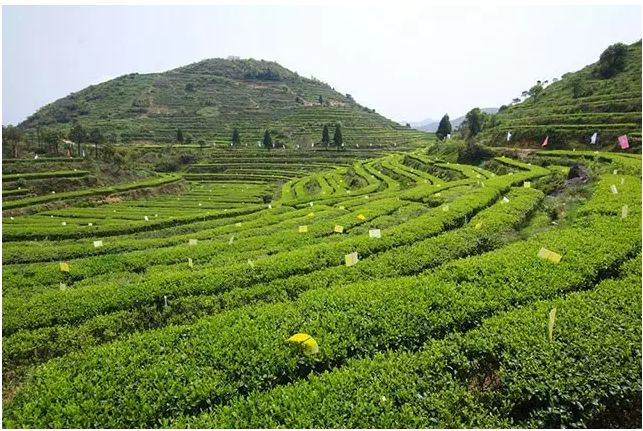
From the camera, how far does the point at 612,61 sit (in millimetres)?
64438

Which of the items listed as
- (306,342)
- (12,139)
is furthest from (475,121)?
(12,139)

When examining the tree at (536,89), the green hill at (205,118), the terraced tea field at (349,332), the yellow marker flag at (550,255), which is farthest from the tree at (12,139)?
the tree at (536,89)

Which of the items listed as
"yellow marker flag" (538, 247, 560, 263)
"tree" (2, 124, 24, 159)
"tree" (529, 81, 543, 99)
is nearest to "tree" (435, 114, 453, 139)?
"tree" (529, 81, 543, 99)

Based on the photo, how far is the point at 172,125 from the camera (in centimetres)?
14000

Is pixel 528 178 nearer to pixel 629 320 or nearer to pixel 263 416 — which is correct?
pixel 629 320

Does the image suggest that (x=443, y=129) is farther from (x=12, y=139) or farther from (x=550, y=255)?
(x=550, y=255)

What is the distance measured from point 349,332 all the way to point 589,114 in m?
51.3

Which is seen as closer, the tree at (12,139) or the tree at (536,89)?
the tree at (12,139)

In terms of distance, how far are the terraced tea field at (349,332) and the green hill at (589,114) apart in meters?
30.4

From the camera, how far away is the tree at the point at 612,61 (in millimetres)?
64000

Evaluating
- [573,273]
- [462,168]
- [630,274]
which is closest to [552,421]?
[573,273]

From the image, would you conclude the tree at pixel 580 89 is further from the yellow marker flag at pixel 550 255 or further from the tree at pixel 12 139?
the tree at pixel 12 139

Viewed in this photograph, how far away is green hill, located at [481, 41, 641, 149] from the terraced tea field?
30.4 metres

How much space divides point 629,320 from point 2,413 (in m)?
12.4
